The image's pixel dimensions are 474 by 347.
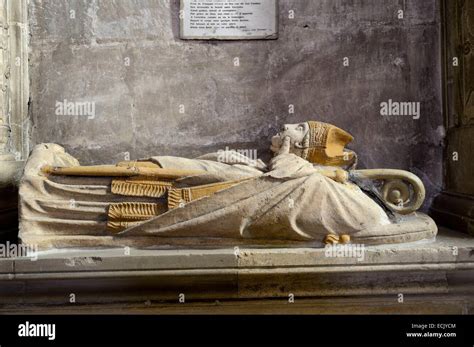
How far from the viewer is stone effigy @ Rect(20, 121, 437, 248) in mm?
3117

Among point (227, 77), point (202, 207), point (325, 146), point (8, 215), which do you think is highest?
point (227, 77)

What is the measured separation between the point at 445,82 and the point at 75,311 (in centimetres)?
333

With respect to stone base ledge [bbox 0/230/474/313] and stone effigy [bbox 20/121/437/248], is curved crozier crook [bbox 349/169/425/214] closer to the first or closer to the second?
stone effigy [bbox 20/121/437/248]

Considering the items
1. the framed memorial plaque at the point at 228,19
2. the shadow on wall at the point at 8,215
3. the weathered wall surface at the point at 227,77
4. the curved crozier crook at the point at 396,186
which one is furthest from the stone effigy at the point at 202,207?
the framed memorial plaque at the point at 228,19

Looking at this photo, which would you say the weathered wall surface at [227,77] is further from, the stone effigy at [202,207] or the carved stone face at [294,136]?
the stone effigy at [202,207]

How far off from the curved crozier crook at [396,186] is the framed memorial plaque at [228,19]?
1.49 metres

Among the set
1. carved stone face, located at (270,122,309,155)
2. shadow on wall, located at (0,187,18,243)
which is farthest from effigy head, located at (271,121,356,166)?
shadow on wall, located at (0,187,18,243)

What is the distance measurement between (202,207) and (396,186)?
142 centimetres

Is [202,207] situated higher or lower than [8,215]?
higher

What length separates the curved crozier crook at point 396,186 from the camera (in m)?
3.56

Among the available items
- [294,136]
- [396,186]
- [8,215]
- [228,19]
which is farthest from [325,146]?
[8,215]

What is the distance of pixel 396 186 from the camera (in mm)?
3631

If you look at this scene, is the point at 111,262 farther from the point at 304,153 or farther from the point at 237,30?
the point at 237,30

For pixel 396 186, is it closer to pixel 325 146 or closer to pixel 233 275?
pixel 325 146
